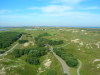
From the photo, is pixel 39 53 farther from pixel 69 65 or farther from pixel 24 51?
pixel 69 65

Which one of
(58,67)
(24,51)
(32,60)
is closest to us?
(58,67)

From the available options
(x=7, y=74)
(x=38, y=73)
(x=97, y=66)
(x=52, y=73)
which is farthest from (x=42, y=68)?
(x=97, y=66)

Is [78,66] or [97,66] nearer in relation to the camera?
[97,66]

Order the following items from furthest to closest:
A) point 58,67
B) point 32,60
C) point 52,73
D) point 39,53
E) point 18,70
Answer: point 39,53, point 32,60, point 58,67, point 18,70, point 52,73

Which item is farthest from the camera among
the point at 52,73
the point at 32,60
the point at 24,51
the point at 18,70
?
the point at 24,51

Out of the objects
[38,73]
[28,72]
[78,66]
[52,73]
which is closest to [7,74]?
[28,72]

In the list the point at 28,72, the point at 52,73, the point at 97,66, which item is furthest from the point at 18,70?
the point at 97,66

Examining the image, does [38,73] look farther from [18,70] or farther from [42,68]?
[18,70]

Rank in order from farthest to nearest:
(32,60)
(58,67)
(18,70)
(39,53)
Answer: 1. (39,53)
2. (32,60)
3. (58,67)
4. (18,70)

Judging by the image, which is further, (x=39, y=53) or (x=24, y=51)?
(x=24, y=51)
